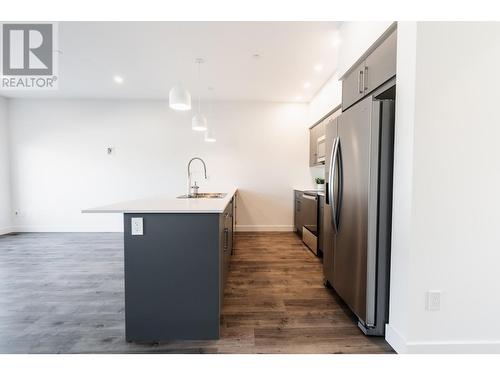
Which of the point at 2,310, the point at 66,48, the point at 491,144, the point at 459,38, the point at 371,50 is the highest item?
the point at 66,48

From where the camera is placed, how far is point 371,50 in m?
2.06

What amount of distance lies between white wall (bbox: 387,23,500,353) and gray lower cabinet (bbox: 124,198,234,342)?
4.29 ft

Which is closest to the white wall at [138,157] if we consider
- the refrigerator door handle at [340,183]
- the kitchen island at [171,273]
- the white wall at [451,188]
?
the refrigerator door handle at [340,183]

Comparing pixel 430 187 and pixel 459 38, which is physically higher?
pixel 459 38

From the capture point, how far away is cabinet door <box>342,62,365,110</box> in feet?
7.24

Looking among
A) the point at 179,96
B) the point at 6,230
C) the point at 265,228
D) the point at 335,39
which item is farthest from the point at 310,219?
the point at 6,230

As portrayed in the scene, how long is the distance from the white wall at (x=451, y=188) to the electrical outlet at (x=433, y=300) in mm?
30

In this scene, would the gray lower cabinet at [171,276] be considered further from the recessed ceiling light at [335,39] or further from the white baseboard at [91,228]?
the white baseboard at [91,228]

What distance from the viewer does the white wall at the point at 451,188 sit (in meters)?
1.49

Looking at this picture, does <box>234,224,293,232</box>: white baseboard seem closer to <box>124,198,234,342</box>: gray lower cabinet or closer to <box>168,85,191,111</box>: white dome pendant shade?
<box>168,85,191,111</box>: white dome pendant shade

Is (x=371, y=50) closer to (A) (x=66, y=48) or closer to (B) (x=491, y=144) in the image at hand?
(B) (x=491, y=144)

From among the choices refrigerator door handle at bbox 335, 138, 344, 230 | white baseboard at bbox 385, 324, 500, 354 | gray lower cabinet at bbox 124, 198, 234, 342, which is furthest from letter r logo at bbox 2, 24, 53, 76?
white baseboard at bbox 385, 324, 500, 354
